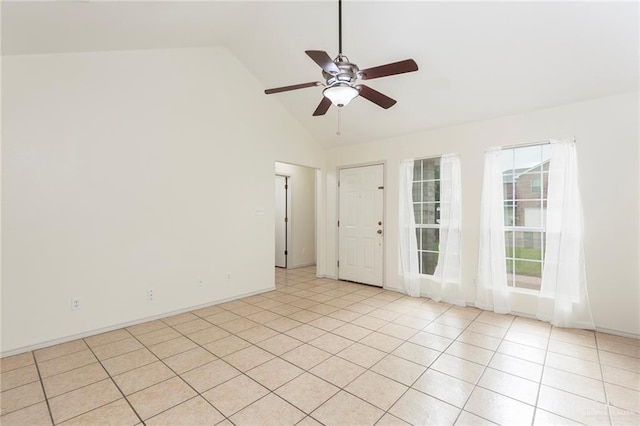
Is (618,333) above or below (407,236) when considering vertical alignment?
below

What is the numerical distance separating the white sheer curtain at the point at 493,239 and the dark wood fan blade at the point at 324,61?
2682mm

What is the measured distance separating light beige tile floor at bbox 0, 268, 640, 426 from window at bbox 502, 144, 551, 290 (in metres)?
0.64

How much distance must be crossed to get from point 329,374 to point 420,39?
3343 millimetres

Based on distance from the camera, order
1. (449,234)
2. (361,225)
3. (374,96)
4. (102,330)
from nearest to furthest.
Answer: (374,96)
(102,330)
(449,234)
(361,225)

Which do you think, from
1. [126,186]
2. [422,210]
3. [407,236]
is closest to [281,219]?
[407,236]

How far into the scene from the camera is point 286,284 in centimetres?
539

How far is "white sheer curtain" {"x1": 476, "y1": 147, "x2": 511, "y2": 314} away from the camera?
379 cm

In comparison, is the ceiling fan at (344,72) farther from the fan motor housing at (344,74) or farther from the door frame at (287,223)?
the door frame at (287,223)

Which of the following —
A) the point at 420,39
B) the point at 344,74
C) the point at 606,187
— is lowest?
the point at 606,187

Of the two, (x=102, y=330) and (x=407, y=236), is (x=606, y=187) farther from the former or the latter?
(x=102, y=330)

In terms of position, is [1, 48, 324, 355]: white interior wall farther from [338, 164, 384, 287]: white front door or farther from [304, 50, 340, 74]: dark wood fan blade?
[304, 50, 340, 74]: dark wood fan blade

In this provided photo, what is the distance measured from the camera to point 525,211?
12.5ft

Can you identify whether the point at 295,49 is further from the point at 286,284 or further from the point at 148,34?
the point at 286,284

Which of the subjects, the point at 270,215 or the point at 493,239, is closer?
the point at 493,239
